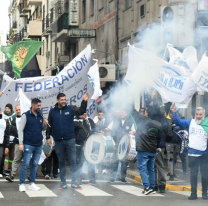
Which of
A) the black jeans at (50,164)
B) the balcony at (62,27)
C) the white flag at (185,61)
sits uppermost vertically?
the balcony at (62,27)

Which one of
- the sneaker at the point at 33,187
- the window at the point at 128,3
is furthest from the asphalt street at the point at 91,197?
the window at the point at 128,3

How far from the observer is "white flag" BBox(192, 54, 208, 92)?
10.6 metres

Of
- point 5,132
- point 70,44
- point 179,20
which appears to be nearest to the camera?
point 179,20

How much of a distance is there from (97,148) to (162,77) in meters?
2.78

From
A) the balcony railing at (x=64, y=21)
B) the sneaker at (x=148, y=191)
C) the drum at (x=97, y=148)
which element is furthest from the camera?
the balcony railing at (x=64, y=21)

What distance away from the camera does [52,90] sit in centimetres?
1480

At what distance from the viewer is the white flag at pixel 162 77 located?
424 inches

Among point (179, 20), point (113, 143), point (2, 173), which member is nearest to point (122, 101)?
point (113, 143)

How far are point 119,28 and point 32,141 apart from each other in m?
5.60

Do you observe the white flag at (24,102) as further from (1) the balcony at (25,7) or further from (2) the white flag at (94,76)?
(1) the balcony at (25,7)

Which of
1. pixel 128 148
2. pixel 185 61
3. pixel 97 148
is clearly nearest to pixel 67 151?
pixel 97 148

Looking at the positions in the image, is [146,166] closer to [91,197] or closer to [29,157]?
[91,197]

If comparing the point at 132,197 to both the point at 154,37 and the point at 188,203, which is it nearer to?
the point at 188,203

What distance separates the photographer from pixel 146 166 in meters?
12.0
